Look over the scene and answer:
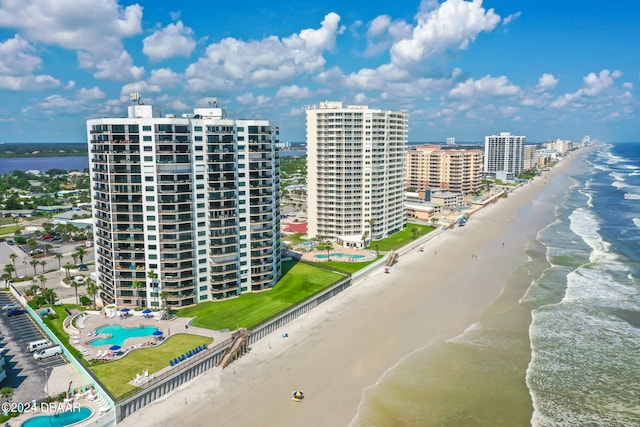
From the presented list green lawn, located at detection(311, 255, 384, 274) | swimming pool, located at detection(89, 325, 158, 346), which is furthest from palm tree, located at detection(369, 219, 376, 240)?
swimming pool, located at detection(89, 325, 158, 346)

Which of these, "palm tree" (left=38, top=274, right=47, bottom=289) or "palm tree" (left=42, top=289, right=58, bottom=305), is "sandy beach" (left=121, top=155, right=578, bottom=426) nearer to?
"palm tree" (left=42, top=289, right=58, bottom=305)

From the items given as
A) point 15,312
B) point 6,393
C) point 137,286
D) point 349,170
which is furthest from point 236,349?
point 349,170

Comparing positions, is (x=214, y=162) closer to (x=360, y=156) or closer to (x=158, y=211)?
(x=158, y=211)

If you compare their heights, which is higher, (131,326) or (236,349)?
(131,326)

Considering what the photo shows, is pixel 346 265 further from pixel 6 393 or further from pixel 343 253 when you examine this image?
pixel 6 393

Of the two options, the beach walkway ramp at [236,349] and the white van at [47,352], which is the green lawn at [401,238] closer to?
the beach walkway ramp at [236,349]
